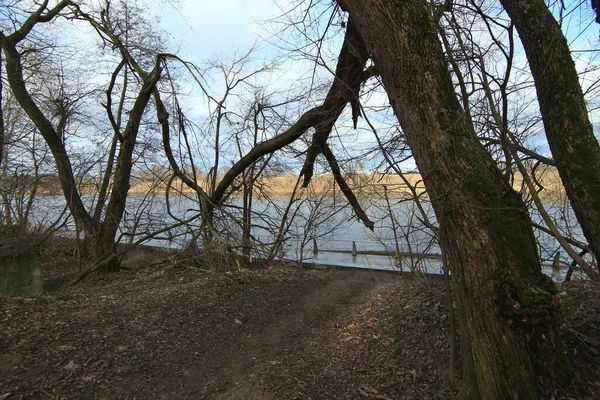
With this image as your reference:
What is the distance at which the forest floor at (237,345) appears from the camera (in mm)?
3412

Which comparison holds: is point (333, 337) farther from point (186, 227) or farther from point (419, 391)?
point (186, 227)

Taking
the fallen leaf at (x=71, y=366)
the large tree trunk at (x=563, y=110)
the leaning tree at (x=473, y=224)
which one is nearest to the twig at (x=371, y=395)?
the leaning tree at (x=473, y=224)

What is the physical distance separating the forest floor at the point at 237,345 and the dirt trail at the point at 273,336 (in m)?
0.02

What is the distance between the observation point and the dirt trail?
3.70 meters

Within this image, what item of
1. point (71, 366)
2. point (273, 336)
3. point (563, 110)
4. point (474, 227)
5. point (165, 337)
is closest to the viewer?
point (474, 227)

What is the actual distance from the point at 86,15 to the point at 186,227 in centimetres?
624

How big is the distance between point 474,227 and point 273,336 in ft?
10.3

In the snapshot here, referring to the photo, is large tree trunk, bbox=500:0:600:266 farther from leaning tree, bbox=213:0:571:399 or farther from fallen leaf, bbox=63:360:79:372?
fallen leaf, bbox=63:360:79:372

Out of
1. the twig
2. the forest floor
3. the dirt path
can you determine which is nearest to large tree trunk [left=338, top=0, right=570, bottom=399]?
the forest floor

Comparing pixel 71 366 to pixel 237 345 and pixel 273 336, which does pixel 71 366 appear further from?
pixel 273 336

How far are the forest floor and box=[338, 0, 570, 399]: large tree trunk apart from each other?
0.40 metres

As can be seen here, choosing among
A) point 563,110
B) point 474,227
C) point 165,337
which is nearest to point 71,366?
point 165,337

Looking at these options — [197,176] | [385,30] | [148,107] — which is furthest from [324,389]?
[148,107]

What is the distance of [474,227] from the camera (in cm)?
277
